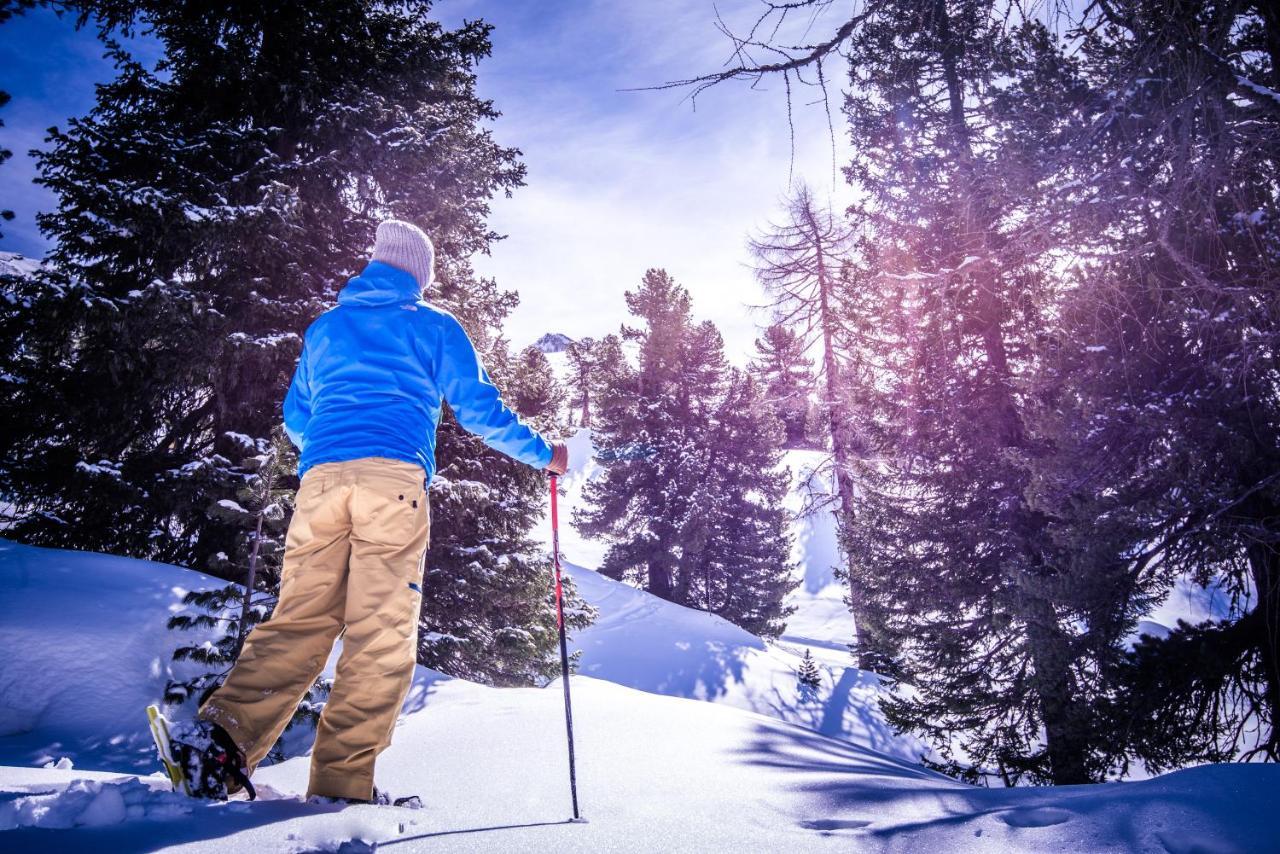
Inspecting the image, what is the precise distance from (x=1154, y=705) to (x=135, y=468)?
440 inches

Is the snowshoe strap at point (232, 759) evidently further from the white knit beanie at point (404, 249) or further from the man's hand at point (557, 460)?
the white knit beanie at point (404, 249)

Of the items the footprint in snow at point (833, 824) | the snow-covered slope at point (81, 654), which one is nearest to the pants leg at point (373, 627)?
the footprint in snow at point (833, 824)

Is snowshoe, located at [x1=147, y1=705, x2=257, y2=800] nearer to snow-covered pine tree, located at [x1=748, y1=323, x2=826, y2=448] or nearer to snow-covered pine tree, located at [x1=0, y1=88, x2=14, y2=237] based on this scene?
snow-covered pine tree, located at [x1=0, y1=88, x2=14, y2=237]

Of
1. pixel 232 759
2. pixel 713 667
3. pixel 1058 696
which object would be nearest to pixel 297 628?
pixel 232 759

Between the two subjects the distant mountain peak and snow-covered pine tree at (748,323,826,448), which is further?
the distant mountain peak

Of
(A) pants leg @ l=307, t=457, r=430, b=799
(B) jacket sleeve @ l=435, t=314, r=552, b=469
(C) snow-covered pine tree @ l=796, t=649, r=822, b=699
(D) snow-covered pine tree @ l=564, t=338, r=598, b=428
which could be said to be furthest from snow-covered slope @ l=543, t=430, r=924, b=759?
(D) snow-covered pine tree @ l=564, t=338, r=598, b=428

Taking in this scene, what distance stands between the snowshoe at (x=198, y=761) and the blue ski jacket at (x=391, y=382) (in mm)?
1049

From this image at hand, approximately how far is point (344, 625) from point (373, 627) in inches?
9.2

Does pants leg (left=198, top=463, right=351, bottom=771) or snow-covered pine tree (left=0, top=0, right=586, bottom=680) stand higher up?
snow-covered pine tree (left=0, top=0, right=586, bottom=680)

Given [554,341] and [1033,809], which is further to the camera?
[554,341]

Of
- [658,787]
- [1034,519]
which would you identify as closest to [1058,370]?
[1034,519]

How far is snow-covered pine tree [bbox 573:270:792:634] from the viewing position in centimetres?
1950

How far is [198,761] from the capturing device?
2.06 metres

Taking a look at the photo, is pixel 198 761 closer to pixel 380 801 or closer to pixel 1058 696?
pixel 380 801
